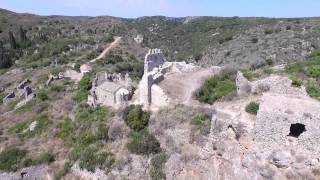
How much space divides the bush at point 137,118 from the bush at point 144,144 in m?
0.72

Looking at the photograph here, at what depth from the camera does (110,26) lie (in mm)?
103062

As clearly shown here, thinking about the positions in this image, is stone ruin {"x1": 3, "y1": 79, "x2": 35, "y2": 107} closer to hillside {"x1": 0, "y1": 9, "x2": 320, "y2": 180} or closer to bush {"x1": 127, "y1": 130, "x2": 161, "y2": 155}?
hillside {"x1": 0, "y1": 9, "x2": 320, "y2": 180}

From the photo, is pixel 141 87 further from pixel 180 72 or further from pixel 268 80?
pixel 268 80

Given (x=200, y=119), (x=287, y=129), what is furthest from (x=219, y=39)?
(x=287, y=129)

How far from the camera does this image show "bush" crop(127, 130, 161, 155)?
24.3 meters

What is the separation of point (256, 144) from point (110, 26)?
8724cm

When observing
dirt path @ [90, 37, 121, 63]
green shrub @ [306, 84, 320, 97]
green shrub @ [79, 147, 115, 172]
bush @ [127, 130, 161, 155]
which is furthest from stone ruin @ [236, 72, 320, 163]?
dirt path @ [90, 37, 121, 63]

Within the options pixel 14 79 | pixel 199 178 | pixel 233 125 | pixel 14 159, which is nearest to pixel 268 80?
pixel 233 125

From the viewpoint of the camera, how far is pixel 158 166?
23.3m

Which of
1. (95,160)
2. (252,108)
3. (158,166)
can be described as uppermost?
(252,108)

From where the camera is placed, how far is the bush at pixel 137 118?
26672 millimetres

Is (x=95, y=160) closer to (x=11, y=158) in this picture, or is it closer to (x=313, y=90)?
(x=11, y=158)

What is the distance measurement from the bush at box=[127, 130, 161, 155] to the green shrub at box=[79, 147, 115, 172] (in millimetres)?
1370

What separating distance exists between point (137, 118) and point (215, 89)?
504 cm
